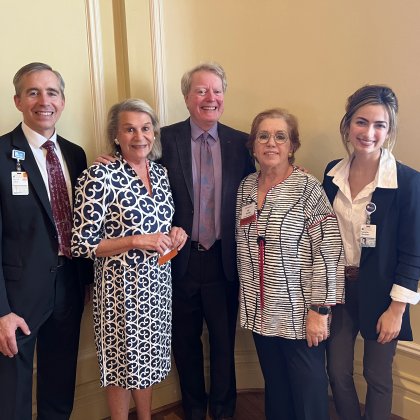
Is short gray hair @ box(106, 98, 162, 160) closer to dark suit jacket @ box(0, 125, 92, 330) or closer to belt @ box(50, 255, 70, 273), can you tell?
dark suit jacket @ box(0, 125, 92, 330)

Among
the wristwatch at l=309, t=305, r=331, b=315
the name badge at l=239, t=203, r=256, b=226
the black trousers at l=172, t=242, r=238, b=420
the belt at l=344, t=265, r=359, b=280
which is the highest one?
the name badge at l=239, t=203, r=256, b=226

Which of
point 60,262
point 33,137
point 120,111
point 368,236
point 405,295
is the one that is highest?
point 120,111

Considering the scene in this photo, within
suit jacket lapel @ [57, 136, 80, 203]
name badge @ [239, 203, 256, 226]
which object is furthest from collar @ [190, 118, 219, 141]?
suit jacket lapel @ [57, 136, 80, 203]

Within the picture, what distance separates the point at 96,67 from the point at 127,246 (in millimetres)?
1089

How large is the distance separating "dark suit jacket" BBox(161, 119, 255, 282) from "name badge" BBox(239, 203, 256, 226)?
0.65 ft

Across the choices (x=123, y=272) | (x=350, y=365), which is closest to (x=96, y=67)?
Result: (x=123, y=272)

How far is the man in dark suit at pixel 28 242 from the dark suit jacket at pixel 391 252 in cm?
136

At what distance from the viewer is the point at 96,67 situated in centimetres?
225

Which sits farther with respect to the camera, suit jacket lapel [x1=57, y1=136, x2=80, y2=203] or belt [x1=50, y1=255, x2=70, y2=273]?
suit jacket lapel [x1=57, y1=136, x2=80, y2=203]

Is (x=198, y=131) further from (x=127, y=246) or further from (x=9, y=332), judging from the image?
(x=9, y=332)

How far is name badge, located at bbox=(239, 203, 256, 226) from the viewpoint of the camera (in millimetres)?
1859

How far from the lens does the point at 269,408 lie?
2094 mm

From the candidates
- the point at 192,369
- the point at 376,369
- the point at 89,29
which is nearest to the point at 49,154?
the point at 89,29

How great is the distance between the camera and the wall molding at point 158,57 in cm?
238
